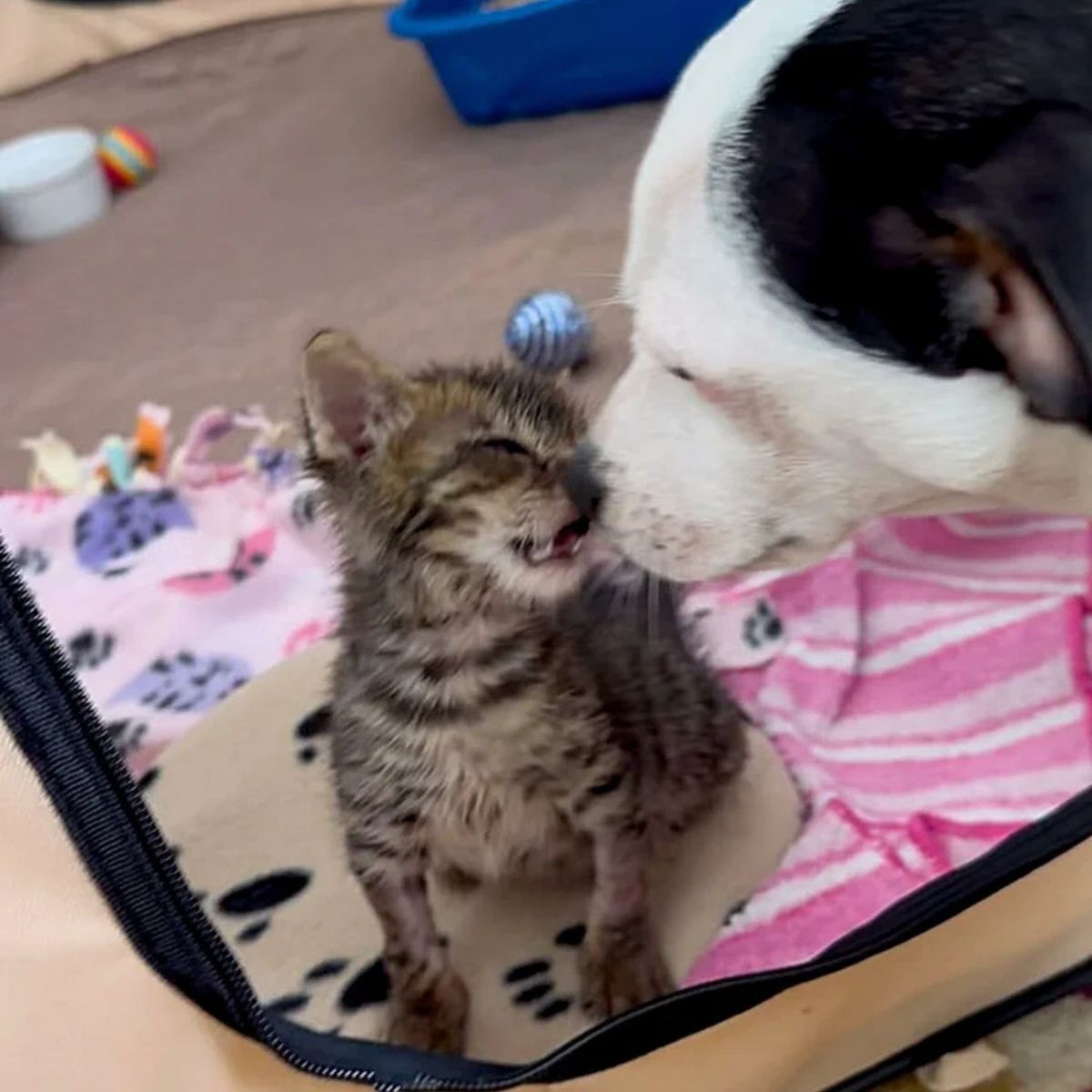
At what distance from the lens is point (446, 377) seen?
3.71 ft

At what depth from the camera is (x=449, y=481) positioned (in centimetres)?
109

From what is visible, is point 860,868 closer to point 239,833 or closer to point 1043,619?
point 1043,619

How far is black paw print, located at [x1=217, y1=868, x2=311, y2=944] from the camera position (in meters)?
1.39

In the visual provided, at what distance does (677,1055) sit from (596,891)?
245 millimetres

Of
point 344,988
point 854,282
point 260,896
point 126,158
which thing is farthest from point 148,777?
point 126,158

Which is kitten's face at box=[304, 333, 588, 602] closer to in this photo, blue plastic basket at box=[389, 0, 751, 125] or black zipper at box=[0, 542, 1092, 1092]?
black zipper at box=[0, 542, 1092, 1092]

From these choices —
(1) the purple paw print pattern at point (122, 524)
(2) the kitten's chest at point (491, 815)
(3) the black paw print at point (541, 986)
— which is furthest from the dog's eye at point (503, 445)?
(1) the purple paw print pattern at point (122, 524)

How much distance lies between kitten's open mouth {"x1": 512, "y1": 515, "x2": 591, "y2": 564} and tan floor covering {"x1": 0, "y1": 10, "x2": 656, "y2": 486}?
0.66m

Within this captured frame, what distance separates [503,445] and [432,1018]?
43 cm

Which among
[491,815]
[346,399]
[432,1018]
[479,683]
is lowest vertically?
[432,1018]

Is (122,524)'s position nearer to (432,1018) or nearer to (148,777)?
(148,777)

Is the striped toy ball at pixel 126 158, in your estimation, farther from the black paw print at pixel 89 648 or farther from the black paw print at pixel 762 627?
the black paw print at pixel 762 627

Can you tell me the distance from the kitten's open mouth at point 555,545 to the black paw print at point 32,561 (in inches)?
32.5

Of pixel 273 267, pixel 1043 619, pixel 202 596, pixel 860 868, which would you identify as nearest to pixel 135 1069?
pixel 860 868
